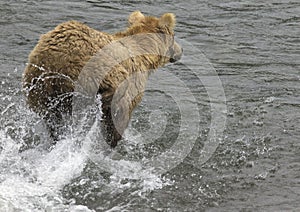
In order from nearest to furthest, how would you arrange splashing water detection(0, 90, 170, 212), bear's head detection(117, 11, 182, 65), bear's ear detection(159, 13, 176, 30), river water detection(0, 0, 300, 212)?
splashing water detection(0, 90, 170, 212)
river water detection(0, 0, 300, 212)
bear's head detection(117, 11, 182, 65)
bear's ear detection(159, 13, 176, 30)

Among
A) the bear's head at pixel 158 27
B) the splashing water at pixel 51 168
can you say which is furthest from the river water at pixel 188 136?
the bear's head at pixel 158 27

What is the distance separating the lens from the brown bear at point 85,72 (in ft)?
21.6

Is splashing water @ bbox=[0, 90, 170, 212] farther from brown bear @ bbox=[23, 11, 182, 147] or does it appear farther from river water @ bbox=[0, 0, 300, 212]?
brown bear @ bbox=[23, 11, 182, 147]

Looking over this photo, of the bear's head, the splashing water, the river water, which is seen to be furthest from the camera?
the bear's head

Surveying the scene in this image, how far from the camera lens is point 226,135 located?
26.6 ft

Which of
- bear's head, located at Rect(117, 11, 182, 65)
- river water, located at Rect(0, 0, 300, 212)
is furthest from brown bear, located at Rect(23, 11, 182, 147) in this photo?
river water, located at Rect(0, 0, 300, 212)

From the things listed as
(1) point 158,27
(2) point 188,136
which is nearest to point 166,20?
(1) point 158,27

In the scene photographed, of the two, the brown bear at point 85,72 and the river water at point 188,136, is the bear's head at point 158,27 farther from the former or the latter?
the river water at point 188,136

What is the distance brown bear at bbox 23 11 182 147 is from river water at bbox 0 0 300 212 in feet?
1.26

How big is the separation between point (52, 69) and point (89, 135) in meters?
1.27

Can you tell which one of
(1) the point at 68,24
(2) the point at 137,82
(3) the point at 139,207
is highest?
(1) the point at 68,24

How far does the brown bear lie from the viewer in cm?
657

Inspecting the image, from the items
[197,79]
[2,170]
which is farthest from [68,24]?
[197,79]

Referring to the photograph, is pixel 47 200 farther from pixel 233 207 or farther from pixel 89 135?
pixel 233 207
